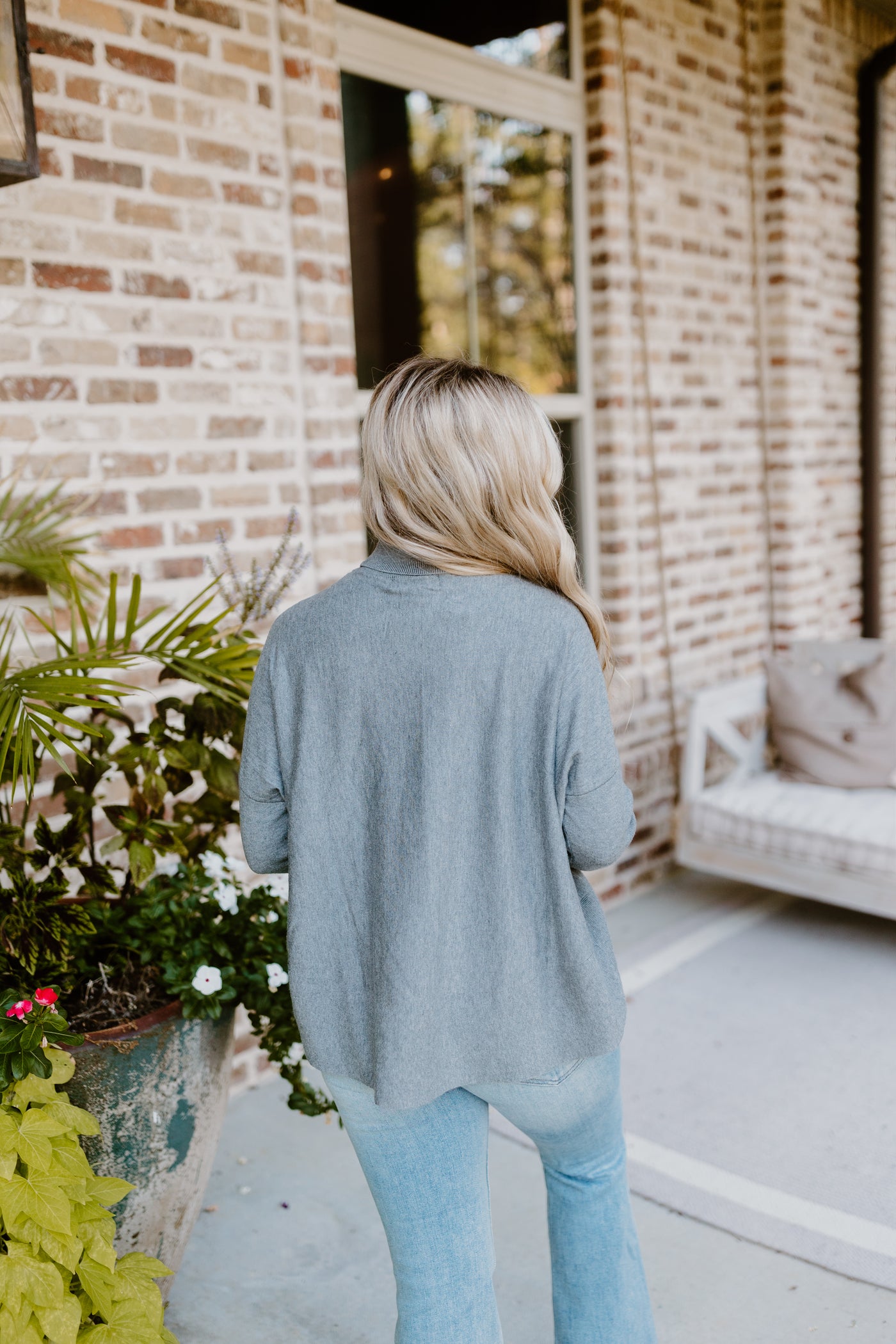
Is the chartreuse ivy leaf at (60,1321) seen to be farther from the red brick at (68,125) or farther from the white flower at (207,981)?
the red brick at (68,125)

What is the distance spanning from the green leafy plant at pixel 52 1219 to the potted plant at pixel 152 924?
0.19m

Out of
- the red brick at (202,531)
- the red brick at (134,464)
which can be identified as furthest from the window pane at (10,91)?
the red brick at (202,531)

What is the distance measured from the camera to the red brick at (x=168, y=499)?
2.80m

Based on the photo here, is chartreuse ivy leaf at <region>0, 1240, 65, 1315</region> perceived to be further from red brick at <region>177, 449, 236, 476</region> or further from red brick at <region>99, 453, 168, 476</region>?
red brick at <region>177, 449, 236, 476</region>

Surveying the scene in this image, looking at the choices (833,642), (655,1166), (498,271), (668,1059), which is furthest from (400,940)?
(833,642)

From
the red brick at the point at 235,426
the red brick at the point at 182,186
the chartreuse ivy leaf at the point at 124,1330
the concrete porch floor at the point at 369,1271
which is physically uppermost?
the red brick at the point at 182,186

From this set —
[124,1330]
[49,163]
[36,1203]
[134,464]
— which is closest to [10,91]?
[49,163]

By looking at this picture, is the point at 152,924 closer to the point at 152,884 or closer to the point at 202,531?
the point at 152,884

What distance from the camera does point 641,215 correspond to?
428 cm

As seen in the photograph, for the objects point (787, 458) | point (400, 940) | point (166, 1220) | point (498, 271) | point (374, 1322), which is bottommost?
point (374, 1322)

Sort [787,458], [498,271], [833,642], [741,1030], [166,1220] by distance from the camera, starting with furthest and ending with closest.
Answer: [787,458] → [833,642] → [498,271] → [741,1030] → [166,1220]

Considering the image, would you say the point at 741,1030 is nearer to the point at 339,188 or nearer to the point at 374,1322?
the point at 374,1322

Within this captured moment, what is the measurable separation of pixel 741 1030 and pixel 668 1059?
0.88 feet

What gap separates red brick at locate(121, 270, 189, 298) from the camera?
272 cm
